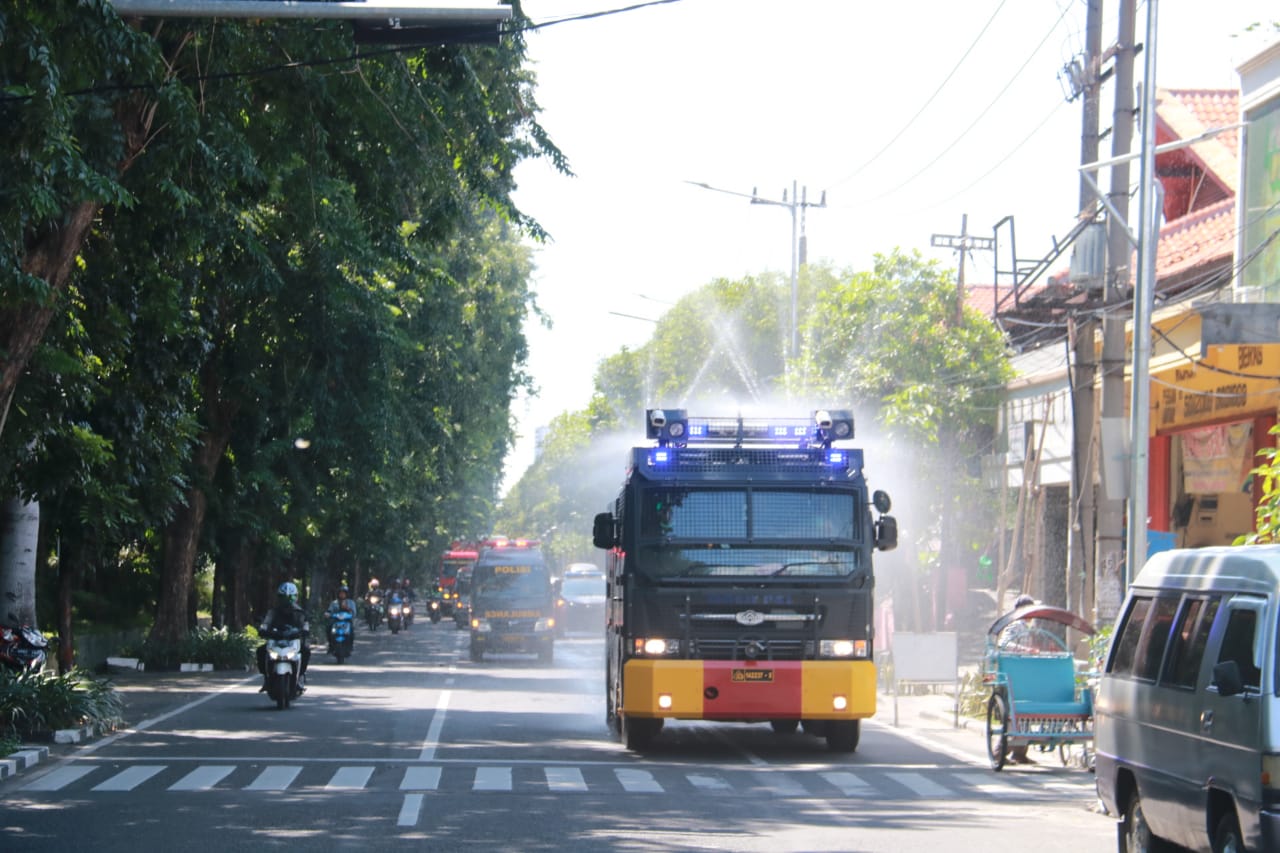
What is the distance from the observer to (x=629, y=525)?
17.7 m

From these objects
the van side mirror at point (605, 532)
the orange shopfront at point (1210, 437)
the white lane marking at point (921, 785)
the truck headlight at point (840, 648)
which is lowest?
the white lane marking at point (921, 785)

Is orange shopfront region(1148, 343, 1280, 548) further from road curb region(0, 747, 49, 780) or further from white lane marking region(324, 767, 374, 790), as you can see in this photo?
road curb region(0, 747, 49, 780)

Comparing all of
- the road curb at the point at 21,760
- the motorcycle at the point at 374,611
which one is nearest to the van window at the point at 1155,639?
the road curb at the point at 21,760

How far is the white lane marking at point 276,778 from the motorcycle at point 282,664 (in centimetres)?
787

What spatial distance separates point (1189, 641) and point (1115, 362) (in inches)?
437

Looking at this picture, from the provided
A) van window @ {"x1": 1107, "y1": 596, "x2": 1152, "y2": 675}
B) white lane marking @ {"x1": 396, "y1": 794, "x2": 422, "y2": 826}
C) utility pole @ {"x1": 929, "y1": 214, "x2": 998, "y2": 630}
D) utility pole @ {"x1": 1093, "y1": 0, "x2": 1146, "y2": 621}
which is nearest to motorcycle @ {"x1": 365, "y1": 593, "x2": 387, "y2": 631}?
utility pole @ {"x1": 929, "y1": 214, "x2": 998, "y2": 630}

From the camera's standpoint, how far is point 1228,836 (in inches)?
348

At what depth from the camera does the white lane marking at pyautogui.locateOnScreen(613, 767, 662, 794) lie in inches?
594

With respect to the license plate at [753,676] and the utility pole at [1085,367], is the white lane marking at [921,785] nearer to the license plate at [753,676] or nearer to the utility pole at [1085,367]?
the license plate at [753,676]

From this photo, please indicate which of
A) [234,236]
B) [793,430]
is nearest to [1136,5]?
[793,430]

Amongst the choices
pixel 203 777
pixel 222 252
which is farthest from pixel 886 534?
pixel 222 252

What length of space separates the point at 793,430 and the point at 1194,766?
931 centimetres

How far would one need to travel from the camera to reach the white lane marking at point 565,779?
49.7 feet

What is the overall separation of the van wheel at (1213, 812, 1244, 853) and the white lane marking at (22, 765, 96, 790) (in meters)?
9.82
